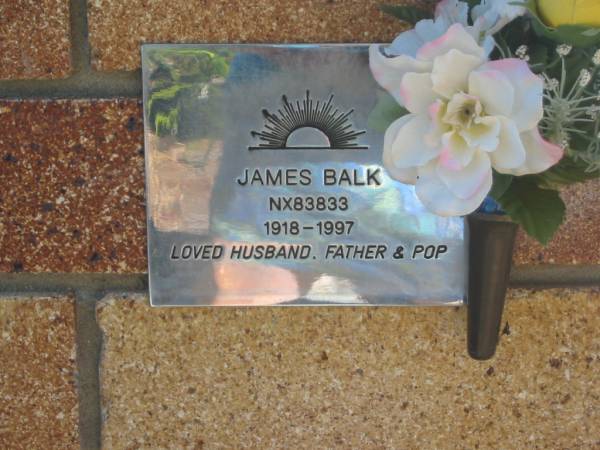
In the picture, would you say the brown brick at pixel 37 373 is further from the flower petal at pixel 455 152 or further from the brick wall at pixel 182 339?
the flower petal at pixel 455 152

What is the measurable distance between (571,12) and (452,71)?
9cm

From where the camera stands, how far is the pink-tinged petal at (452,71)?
1.39ft

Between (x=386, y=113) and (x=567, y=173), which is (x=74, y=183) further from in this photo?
(x=567, y=173)

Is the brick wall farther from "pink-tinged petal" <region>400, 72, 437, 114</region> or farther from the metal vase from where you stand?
"pink-tinged petal" <region>400, 72, 437, 114</region>

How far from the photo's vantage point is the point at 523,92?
1.39 ft

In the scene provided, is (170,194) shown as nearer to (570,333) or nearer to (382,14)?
(382,14)

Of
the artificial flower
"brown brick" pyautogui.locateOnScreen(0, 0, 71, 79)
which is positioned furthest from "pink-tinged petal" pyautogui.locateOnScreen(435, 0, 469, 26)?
"brown brick" pyautogui.locateOnScreen(0, 0, 71, 79)

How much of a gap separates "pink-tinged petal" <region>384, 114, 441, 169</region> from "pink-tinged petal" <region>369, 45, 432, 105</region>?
2 cm

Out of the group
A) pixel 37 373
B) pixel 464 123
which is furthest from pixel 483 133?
pixel 37 373

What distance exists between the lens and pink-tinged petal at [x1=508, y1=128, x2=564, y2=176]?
433 mm

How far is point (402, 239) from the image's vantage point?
622 mm

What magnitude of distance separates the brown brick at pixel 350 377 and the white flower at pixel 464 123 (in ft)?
0.77

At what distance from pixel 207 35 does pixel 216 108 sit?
0.22 ft

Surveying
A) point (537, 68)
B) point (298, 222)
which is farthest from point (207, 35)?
point (537, 68)
